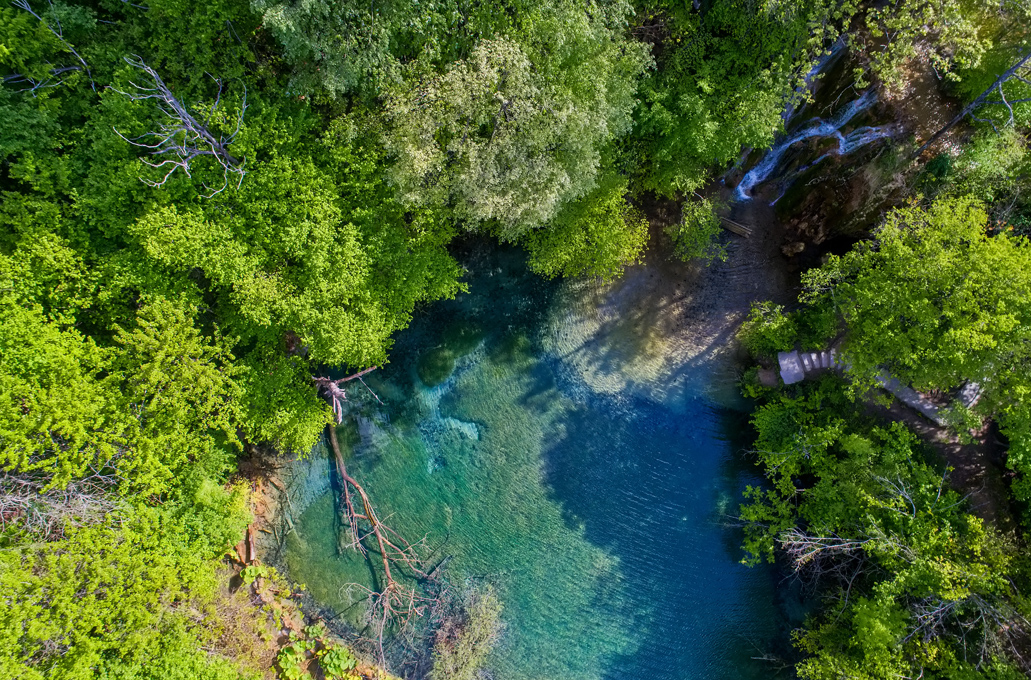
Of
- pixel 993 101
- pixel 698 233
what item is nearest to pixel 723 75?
pixel 698 233

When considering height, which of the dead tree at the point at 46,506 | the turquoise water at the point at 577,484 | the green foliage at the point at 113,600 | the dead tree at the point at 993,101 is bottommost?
the green foliage at the point at 113,600

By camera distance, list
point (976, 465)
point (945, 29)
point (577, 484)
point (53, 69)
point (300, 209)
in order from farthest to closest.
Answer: point (577, 484) < point (976, 465) < point (300, 209) < point (945, 29) < point (53, 69)

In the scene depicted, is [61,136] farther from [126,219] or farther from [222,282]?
[222,282]

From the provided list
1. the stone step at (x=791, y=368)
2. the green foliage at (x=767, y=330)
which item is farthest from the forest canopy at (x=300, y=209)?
the stone step at (x=791, y=368)

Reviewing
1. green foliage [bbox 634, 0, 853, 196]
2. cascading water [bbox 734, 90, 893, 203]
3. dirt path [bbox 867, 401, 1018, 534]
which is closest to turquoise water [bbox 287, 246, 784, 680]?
dirt path [bbox 867, 401, 1018, 534]

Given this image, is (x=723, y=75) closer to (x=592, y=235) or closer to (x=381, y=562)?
(x=592, y=235)

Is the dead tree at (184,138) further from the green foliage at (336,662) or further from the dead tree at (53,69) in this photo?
the green foliage at (336,662)
